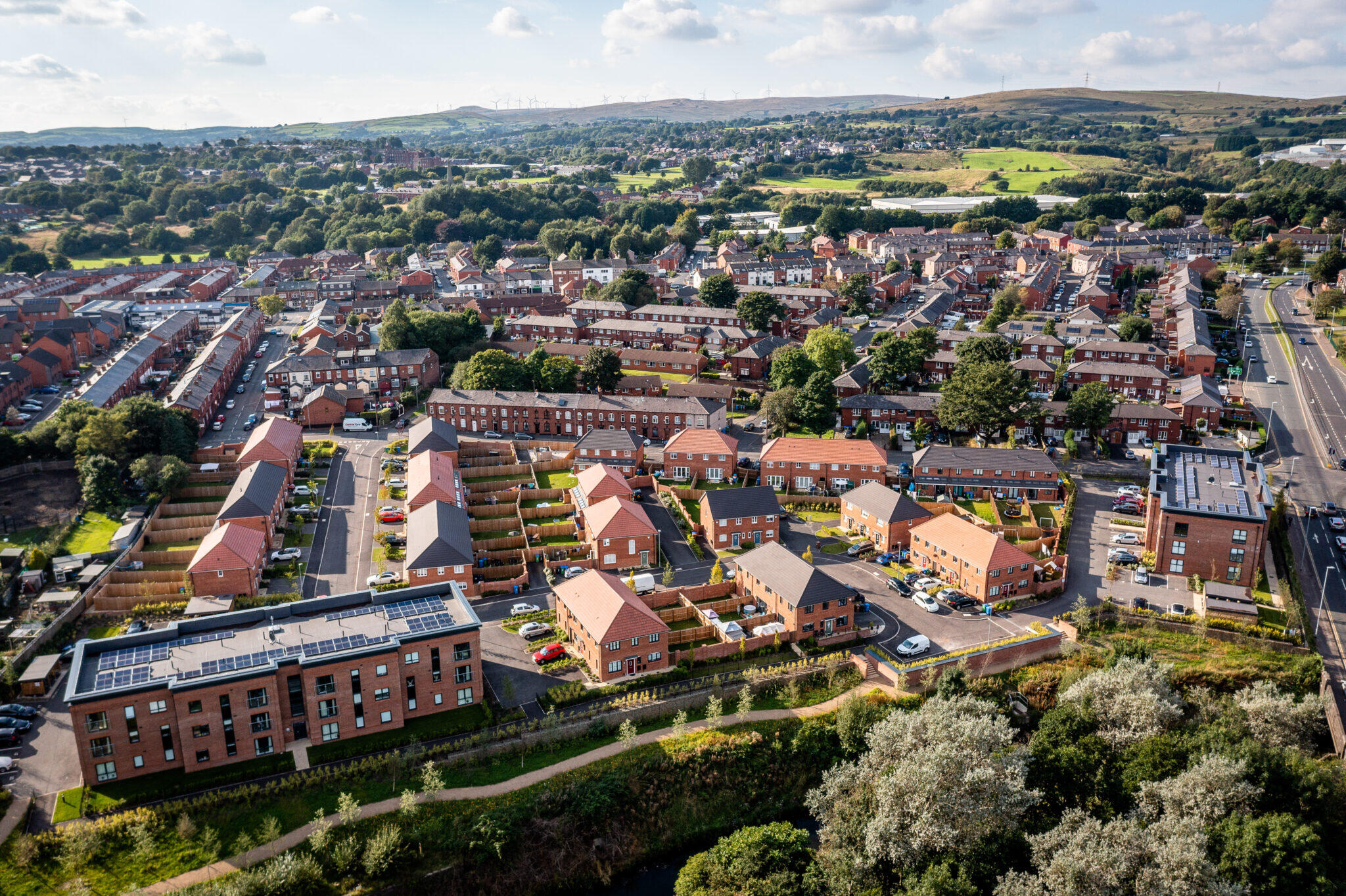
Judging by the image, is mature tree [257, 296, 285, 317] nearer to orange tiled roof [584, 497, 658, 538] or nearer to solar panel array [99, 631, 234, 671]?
orange tiled roof [584, 497, 658, 538]

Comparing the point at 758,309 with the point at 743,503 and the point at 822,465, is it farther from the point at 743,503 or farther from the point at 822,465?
the point at 743,503

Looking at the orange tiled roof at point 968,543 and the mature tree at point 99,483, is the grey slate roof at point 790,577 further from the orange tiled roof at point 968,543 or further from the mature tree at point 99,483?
the mature tree at point 99,483

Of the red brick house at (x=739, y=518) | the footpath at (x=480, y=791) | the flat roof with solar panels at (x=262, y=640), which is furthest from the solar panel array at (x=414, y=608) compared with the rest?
the red brick house at (x=739, y=518)

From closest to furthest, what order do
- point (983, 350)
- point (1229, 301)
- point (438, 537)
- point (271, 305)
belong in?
point (438, 537) → point (983, 350) → point (1229, 301) → point (271, 305)

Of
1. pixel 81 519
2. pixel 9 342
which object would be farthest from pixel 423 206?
pixel 81 519

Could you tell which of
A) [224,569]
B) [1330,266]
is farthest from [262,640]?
[1330,266]

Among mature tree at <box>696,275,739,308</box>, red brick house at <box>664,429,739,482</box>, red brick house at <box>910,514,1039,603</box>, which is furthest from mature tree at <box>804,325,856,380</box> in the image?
red brick house at <box>910,514,1039,603</box>

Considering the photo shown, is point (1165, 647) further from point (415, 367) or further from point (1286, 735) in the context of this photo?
Result: point (415, 367)
